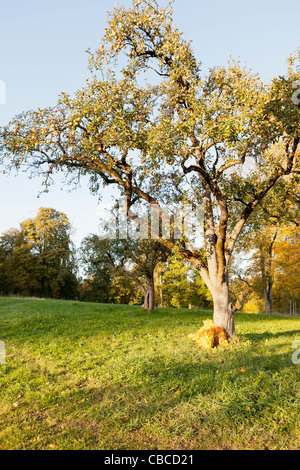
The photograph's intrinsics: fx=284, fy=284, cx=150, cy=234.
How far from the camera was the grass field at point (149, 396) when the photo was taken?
4.93 m

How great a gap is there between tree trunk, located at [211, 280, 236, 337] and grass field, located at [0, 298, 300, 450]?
0.87m

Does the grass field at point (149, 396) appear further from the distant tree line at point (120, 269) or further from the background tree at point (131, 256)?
the distant tree line at point (120, 269)

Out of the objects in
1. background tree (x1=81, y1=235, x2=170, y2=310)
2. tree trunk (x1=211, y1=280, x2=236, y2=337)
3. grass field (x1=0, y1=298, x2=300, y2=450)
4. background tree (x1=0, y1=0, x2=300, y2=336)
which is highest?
background tree (x1=0, y1=0, x2=300, y2=336)

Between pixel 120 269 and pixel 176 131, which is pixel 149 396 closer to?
pixel 176 131

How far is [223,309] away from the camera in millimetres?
11445

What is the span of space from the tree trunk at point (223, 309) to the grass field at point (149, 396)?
2.86 feet

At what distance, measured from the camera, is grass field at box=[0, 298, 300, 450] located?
4.93 meters

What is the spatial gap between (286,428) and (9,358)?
841cm

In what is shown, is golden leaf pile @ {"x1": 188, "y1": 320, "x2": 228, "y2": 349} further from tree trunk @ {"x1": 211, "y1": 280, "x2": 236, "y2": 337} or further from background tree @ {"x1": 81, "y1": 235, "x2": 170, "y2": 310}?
background tree @ {"x1": 81, "y1": 235, "x2": 170, "y2": 310}

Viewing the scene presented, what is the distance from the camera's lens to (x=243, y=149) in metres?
10.6

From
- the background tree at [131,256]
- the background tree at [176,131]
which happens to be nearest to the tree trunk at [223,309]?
the background tree at [176,131]

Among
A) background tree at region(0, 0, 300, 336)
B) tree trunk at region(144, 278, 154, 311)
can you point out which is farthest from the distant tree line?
background tree at region(0, 0, 300, 336)

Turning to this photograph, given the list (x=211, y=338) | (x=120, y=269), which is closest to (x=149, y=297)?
(x=120, y=269)

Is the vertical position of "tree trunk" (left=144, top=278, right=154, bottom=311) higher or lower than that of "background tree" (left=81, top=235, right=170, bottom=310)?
lower
